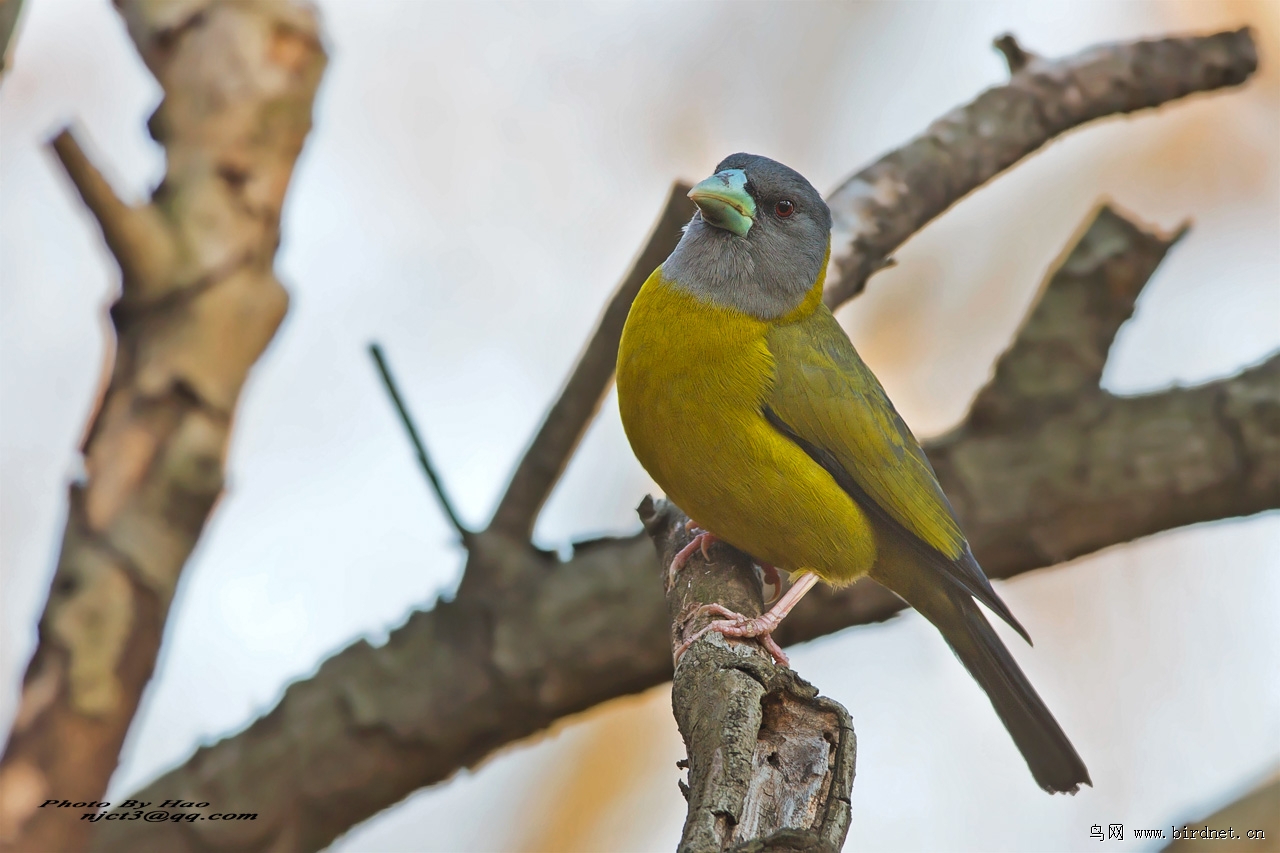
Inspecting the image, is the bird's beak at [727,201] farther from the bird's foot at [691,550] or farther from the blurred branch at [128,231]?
the blurred branch at [128,231]

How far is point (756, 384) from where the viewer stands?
379 centimetres

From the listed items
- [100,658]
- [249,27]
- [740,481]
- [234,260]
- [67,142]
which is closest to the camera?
[740,481]

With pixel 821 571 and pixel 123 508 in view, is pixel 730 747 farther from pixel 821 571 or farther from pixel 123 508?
pixel 123 508

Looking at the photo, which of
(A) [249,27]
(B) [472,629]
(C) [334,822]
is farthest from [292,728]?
(A) [249,27]

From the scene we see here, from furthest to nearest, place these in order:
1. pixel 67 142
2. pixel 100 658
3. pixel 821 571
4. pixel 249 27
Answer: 1. pixel 249 27
2. pixel 100 658
3. pixel 67 142
4. pixel 821 571

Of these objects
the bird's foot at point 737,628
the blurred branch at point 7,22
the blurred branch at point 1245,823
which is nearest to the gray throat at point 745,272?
the bird's foot at point 737,628

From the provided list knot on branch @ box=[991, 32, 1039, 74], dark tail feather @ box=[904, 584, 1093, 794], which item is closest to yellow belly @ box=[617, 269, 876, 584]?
dark tail feather @ box=[904, 584, 1093, 794]

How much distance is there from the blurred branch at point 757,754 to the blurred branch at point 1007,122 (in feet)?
6.55

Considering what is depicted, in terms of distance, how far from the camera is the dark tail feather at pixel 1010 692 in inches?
159

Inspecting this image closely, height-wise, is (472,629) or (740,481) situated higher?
(740,481)

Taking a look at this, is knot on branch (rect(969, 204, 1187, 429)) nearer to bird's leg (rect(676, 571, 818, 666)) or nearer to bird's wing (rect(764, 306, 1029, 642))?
bird's wing (rect(764, 306, 1029, 642))

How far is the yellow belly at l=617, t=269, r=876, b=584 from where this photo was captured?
3.64m

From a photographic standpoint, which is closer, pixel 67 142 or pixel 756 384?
pixel 756 384

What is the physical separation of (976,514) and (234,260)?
3285 mm
